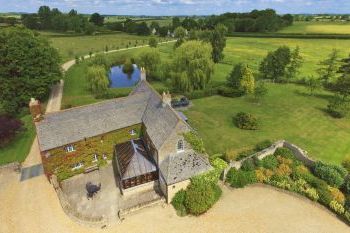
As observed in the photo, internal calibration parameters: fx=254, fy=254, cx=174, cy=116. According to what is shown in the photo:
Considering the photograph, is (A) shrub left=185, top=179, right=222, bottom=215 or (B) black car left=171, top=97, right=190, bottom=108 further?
(B) black car left=171, top=97, right=190, bottom=108

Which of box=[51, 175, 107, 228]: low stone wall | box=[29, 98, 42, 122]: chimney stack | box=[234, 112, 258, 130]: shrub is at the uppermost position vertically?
box=[29, 98, 42, 122]: chimney stack

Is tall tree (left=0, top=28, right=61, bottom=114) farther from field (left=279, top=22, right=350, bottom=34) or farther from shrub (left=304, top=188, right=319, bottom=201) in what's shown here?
field (left=279, top=22, right=350, bottom=34)

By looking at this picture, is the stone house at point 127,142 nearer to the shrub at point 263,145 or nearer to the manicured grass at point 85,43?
the shrub at point 263,145

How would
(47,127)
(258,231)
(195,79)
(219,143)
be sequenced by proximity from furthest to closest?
(195,79) → (219,143) → (47,127) → (258,231)

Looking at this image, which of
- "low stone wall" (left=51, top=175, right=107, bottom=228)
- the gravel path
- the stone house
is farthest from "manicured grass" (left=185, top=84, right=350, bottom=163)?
"low stone wall" (left=51, top=175, right=107, bottom=228)

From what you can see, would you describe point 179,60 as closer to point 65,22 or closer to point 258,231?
point 258,231

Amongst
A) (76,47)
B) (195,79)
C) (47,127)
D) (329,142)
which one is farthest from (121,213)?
(76,47)

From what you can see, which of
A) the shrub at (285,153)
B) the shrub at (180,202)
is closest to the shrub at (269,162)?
the shrub at (285,153)
